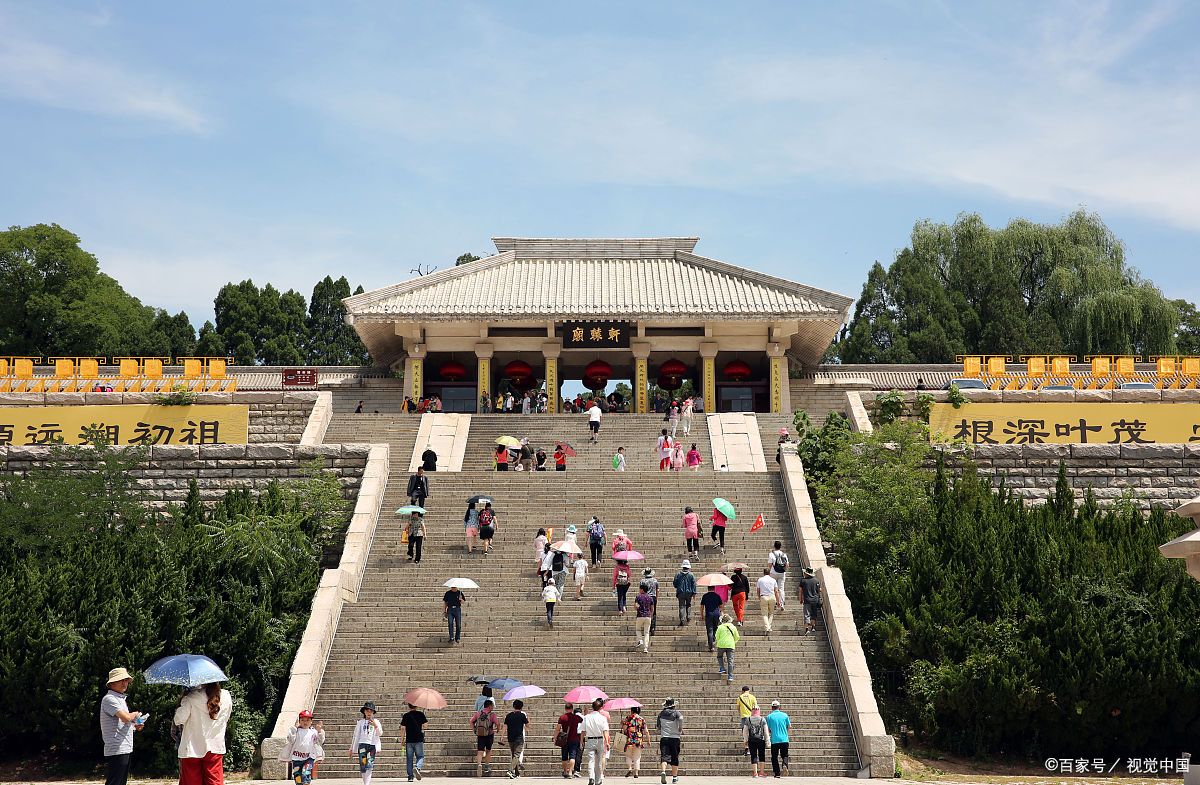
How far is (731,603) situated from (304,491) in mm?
8377

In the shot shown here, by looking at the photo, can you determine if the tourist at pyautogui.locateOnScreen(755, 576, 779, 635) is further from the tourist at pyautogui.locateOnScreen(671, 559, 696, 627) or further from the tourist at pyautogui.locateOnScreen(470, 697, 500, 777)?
the tourist at pyautogui.locateOnScreen(470, 697, 500, 777)

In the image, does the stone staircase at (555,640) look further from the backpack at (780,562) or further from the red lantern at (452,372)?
the red lantern at (452,372)

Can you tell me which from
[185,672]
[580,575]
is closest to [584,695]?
[580,575]

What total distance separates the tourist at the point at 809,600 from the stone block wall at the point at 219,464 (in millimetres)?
9226

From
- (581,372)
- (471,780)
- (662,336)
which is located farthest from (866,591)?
(581,372)

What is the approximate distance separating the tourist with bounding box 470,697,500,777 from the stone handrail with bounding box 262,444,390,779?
2.57 m

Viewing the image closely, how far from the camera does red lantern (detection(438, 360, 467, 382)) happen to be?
40250 millimetres

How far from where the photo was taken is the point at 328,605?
2138 cm

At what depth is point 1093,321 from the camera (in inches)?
1964

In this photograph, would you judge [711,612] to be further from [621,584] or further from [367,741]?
[367,741]

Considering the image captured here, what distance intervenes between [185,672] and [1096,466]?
65.5 feet

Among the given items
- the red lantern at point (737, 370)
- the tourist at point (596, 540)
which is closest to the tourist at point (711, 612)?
the tourist at point (596, 540)

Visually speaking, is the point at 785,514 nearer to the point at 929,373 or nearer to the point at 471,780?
the point at 471,780

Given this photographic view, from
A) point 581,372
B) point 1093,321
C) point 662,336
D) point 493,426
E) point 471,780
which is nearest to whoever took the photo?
point 471,780
